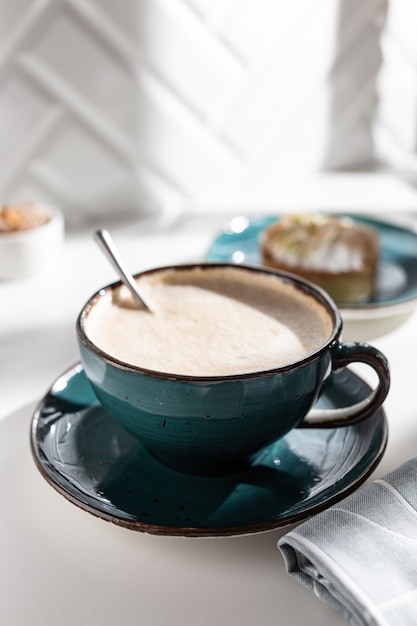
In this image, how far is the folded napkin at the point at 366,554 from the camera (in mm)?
390

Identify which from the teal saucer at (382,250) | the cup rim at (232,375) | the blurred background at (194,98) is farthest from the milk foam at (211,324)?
the blurred background at (194,98)

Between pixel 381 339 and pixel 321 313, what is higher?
pixel 321 313

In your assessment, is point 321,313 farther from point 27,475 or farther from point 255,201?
point 255,201

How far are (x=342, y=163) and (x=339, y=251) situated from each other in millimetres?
482

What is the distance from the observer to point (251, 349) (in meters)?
0.54

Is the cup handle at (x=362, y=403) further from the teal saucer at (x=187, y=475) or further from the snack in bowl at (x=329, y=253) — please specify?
the snack in bowl at (x=329, y=253)

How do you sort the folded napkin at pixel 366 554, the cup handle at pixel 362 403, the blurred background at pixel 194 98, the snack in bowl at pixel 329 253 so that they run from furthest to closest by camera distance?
the blurred background at pixel 194 98 → the snack in bowl at pixel 329 253 → the cup handle at pixel 362 403 → the folded napkin at pixel 366 554

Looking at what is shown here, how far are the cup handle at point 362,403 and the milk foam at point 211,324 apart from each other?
0.06 ft

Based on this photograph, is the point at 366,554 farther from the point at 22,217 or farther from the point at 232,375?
the point at 22,217

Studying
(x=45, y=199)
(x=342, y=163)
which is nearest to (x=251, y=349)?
(x=45, y=199)

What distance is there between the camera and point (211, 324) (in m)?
0.58

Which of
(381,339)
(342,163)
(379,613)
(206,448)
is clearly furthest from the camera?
(342,163)

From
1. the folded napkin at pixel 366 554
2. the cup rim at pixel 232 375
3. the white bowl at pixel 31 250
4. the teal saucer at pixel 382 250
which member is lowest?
the white bowl at pixel 31 250

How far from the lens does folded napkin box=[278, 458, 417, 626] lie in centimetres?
39
